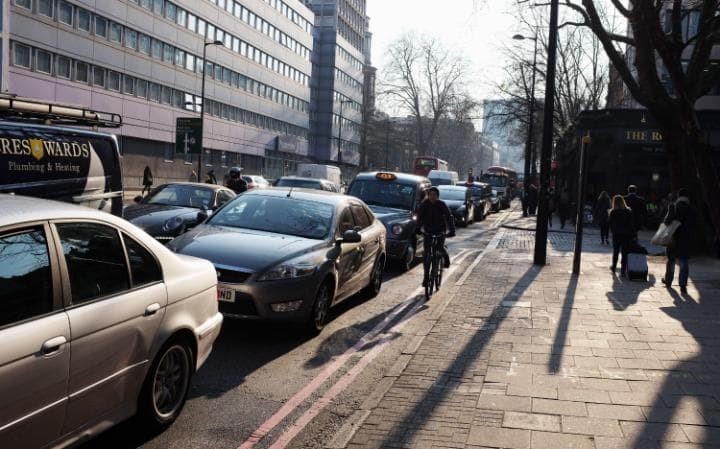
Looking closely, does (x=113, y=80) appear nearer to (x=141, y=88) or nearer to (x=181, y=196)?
(x=141, y=88)

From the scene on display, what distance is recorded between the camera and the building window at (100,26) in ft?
131

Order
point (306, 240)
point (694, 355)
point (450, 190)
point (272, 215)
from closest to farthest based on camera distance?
point (694, 355) < point (306, 240) < point (272, 215) < point (450, 190)

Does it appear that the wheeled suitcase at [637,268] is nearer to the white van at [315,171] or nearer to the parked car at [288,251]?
the parked car at [288,251]

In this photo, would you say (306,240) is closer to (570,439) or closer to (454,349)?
(454,349)

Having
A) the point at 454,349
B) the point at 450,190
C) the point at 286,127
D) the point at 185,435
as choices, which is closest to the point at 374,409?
the point at 185,435

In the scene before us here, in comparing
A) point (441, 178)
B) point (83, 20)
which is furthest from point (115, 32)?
point (441, 178)

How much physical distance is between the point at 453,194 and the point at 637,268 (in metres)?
15.5

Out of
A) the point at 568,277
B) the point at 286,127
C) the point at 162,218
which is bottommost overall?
the point at 568,277

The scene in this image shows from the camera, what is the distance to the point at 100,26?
133ft

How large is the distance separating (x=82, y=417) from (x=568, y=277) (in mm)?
10413

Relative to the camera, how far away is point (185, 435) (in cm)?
440

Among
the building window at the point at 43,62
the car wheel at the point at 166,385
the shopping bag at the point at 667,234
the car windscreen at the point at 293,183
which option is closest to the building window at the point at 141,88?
the building window at the point at 43,62

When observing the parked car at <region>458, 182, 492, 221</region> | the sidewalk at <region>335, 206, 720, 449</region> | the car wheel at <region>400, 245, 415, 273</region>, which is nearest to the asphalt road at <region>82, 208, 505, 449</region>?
the sidewalk at <region>335, 206, 720, 449</region>

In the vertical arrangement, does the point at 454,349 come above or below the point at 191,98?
below
